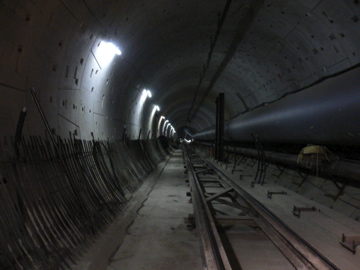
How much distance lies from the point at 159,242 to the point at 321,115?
10.9ft

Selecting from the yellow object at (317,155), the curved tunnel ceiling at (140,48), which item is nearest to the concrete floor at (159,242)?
the curved tunnel ceiling at (140,48)

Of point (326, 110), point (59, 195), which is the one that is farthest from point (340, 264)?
point (59, 195)

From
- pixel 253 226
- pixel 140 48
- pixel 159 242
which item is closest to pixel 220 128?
pixel 140 48

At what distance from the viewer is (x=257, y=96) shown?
12227 millimetres

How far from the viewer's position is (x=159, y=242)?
4.54 m

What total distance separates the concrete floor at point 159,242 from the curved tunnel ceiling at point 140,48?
195 centimetres

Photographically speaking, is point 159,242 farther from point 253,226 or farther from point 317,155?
point 317,155

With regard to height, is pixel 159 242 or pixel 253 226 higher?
pixel 253 226

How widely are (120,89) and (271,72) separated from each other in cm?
467

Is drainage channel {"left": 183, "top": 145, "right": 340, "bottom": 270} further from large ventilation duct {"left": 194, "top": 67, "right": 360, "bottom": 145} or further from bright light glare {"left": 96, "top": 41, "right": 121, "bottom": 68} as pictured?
bright light glare {"left": 96, "top": 41, "right": 121, "bottom": 68}

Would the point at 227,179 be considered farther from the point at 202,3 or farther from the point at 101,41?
the point at 101,41

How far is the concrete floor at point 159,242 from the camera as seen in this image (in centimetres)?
381

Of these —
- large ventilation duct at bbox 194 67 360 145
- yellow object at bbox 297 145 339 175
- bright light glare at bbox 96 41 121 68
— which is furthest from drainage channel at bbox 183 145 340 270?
bright light glare at bbox 96 41 121 68

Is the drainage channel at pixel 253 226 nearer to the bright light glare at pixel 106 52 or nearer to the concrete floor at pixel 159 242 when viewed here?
the concrete floor at pixel 159 242
